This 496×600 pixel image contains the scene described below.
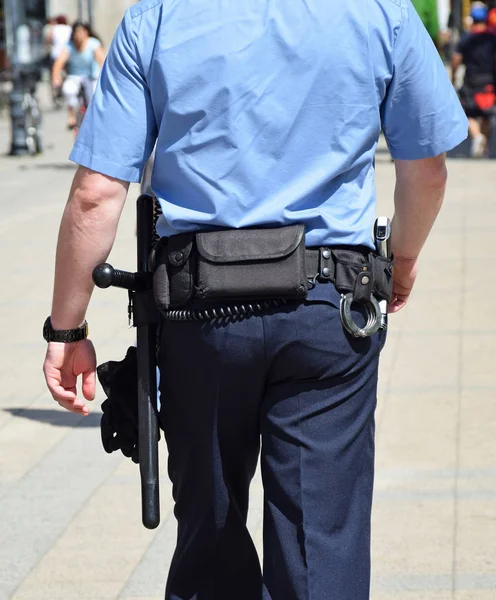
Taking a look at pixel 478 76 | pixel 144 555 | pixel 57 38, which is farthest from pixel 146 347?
pixel 57 38

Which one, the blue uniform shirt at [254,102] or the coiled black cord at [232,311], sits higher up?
the blue uniform shirt at [254,102]

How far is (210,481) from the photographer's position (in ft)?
8.40

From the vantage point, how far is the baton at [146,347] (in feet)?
8.47

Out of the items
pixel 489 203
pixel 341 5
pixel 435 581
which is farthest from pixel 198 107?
pixel 489 203

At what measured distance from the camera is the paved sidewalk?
3812 mm

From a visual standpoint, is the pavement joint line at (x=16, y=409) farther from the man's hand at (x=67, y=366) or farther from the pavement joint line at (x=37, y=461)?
the man's hand at (x=67, y=366)

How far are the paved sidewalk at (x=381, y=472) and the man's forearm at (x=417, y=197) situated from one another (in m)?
1.30

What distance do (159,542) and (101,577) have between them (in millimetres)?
307

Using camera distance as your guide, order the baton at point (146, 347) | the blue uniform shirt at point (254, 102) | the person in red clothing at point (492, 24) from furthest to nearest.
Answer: the person in red clothing at point (492, 24)
the baton at point (146, 347)
the blue uniform shirt at point (254, 102)

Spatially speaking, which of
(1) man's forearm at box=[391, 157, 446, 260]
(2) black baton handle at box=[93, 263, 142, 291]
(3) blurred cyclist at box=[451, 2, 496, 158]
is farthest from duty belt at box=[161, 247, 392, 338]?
(3) blurred cyclist at box=[451, 2, 496, 158]

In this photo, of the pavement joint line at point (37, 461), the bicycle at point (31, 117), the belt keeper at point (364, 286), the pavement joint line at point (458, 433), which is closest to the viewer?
the belt keeper at point (364, 286)

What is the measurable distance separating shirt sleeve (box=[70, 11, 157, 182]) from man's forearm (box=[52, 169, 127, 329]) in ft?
0.14

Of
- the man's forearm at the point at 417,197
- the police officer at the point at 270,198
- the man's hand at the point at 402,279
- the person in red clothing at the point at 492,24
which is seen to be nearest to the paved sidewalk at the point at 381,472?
the man's hand at the point at 402,279

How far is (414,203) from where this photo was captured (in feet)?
8.77
